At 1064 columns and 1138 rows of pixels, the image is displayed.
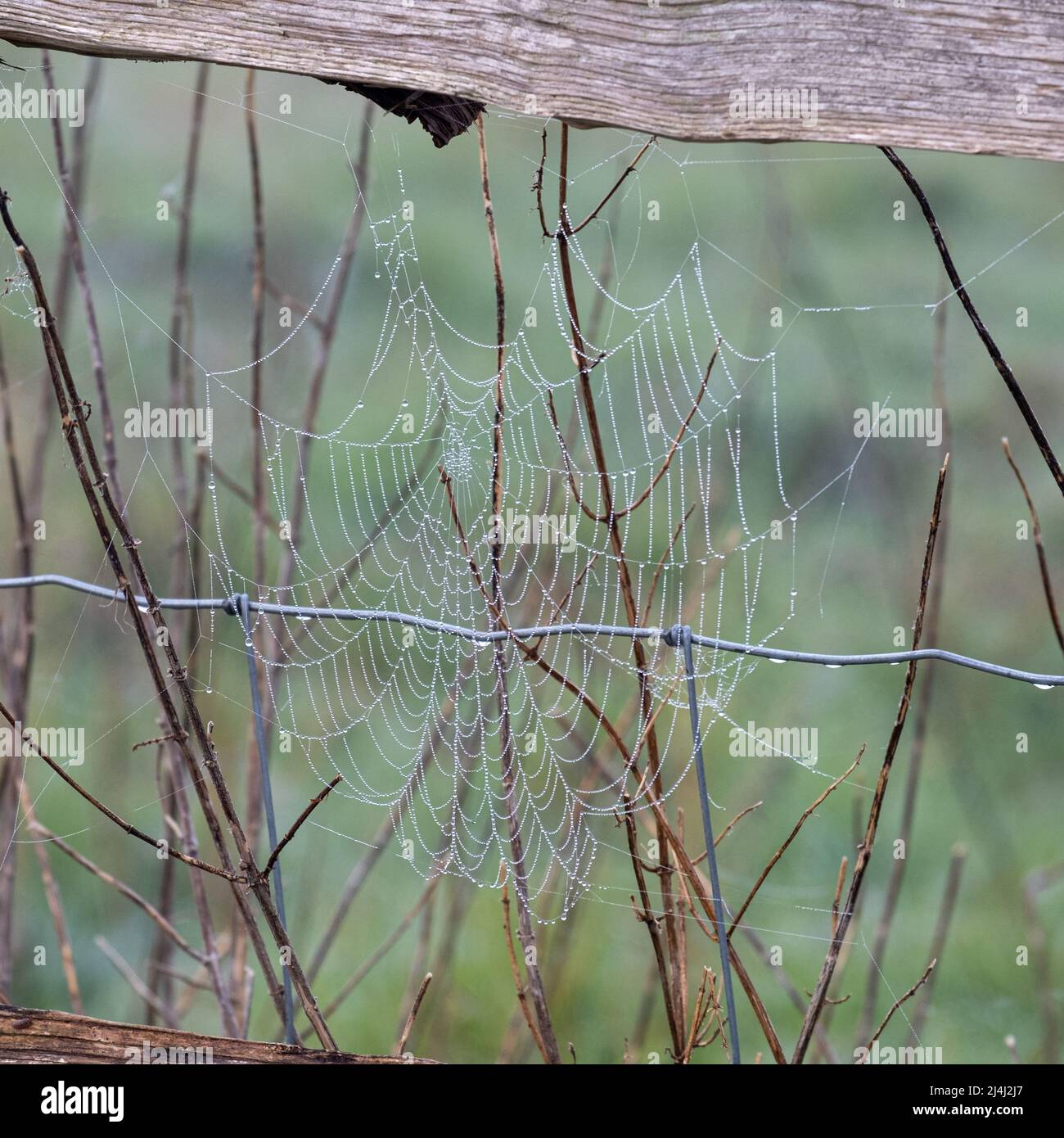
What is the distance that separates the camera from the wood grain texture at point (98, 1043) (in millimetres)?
851

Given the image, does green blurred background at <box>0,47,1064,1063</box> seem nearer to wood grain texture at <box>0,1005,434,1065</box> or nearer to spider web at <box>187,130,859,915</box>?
spider web at <box>187,130,859,915</box>

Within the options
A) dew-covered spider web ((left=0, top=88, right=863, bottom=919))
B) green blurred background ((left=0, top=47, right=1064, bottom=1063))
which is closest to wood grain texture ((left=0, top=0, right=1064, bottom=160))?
green blurred background ((left=0, top=47, right=1064, bottom=1063))

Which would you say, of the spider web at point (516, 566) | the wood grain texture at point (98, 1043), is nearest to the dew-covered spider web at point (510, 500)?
the spider web at point (516, 566)

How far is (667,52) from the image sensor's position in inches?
31.0

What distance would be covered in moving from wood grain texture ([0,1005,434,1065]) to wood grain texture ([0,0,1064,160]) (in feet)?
2.43

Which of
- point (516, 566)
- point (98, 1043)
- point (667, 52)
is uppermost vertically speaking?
point (667, 52)

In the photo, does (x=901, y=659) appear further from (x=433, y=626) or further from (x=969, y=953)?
(x=969, y=953)

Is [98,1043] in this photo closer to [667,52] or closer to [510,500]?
[667,52]

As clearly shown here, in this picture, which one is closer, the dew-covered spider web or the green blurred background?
the dew-covered spider web

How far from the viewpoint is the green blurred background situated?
258 centimetres

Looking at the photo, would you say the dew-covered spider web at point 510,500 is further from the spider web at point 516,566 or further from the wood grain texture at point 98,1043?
the wood grain texture at point 98,1043

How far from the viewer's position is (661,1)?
2.57 feet

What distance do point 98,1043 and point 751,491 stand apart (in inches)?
121

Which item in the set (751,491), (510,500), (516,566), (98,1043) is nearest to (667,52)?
(98,1043)
